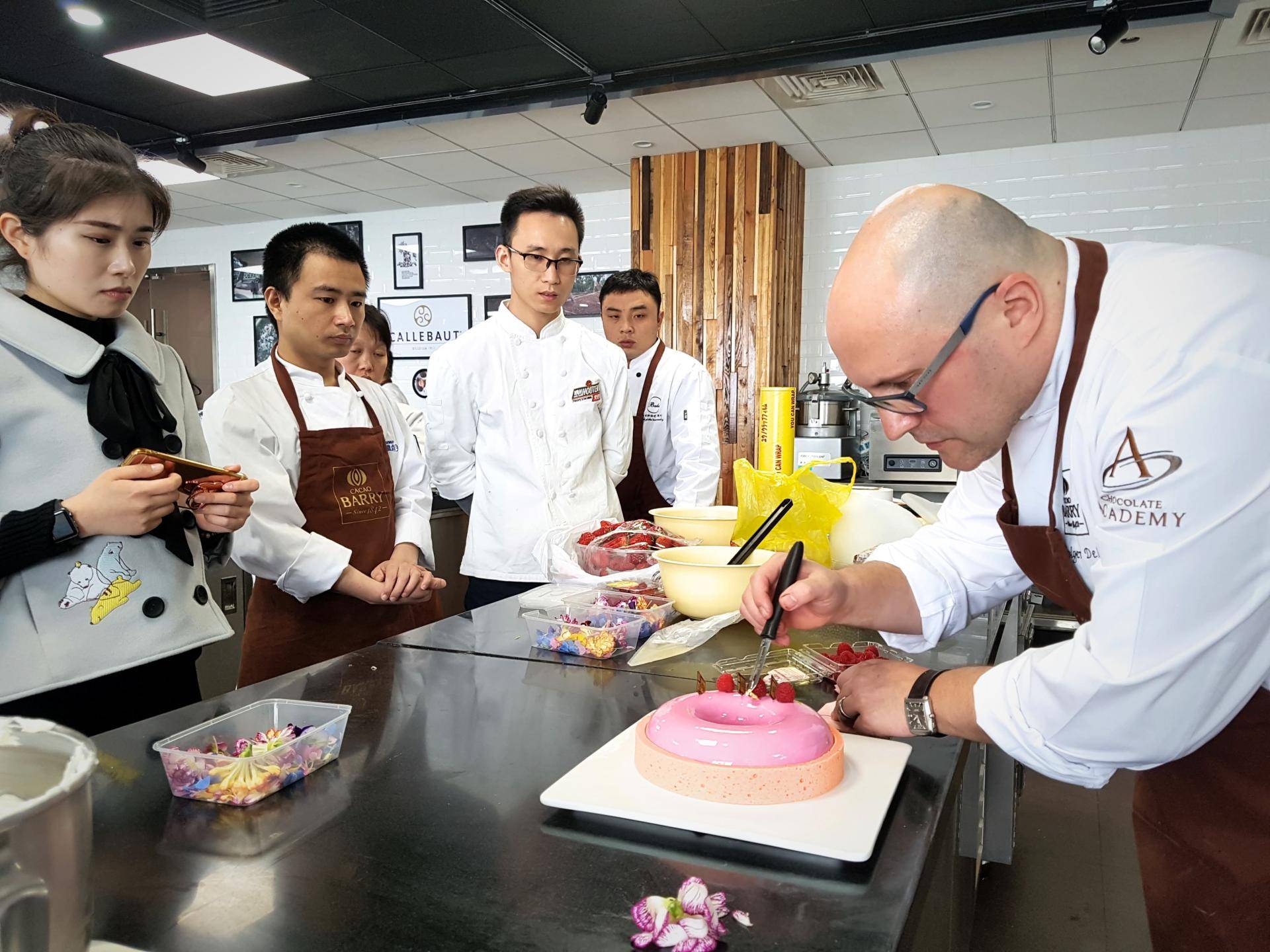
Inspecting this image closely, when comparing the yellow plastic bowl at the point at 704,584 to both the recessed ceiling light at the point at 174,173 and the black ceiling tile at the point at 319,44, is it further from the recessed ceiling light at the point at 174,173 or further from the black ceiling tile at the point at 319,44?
the recessed ceiling light at the point at 174,173

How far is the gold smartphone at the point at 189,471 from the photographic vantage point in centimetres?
154

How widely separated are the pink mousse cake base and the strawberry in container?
1034 mm

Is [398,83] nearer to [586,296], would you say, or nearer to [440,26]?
[440,26]

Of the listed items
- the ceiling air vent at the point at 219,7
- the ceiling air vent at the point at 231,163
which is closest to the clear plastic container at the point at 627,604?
the ceiling air vent at the point at 219,7

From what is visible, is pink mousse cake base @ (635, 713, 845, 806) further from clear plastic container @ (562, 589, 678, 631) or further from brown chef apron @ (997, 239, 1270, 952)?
clear plastic container @ (562, 589, 678, 631)

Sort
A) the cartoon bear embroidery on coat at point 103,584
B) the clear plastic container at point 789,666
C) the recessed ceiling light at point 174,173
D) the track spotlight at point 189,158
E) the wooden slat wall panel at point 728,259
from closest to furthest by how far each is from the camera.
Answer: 1. the clear plastic container at point 789,666
2. the cartoon bear embroidery on coat at point 103,584
3. the track spotlight at point 189,158
4. the wooden slat wall panel at point 728,259
5. the recessed ceiling light at point 174,173

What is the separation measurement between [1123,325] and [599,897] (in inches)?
32.3

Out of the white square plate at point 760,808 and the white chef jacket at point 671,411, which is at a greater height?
the white chef jacket at point 671,411

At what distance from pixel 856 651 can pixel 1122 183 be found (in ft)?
18.1

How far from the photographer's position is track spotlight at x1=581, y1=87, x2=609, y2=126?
4.86 meters

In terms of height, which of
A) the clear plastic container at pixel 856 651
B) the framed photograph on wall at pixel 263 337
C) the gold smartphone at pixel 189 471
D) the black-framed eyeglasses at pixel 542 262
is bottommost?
the clear plastic container at pixel 856 651

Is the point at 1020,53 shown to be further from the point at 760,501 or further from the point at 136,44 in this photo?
the point at 136,44

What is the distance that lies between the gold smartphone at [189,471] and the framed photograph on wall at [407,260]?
6.68 metres

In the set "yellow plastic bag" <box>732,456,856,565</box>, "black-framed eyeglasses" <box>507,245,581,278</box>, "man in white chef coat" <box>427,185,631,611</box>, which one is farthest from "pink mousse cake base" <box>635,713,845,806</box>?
"black-framed eyeglasses" <box>507,245,581,278</box>
